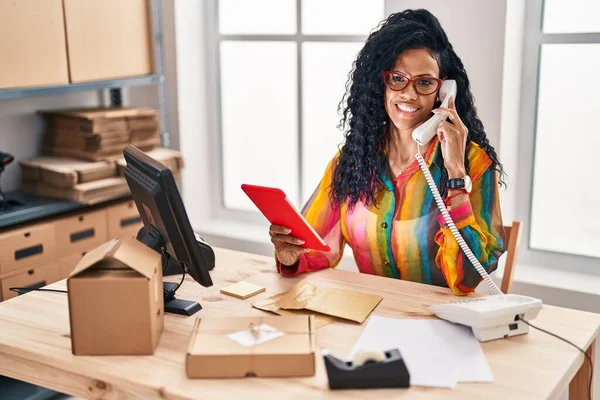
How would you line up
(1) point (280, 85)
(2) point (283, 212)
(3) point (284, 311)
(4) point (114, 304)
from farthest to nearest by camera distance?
(1) point (280, 85)
(2) point (283, 212)
(3) point (284, 311)
(4) point (114, 304)

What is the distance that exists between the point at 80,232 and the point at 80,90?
59 cm

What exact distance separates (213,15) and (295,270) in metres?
1.81

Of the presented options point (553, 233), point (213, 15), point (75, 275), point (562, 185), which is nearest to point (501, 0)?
point (562, 185)

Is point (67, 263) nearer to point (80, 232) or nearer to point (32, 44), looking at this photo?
point (80, 232)

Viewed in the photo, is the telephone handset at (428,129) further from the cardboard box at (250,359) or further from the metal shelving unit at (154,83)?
the metal shelving unit at (154,83)

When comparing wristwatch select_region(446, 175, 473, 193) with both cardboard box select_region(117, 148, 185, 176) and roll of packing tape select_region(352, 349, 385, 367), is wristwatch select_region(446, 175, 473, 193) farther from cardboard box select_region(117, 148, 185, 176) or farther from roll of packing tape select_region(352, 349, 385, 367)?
cardboard box select_region(117, 148, 185, 176)

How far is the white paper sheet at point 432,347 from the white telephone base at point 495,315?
0.03 meters

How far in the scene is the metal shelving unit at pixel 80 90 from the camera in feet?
9.14

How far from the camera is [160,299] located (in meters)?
1.68

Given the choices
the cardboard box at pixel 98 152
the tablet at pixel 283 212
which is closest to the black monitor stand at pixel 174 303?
the tablet at pixel 283 212

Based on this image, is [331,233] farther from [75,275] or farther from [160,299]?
[75,275]

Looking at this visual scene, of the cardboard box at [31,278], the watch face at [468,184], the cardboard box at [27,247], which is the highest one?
the watch face at [468,184]

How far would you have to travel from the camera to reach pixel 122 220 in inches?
125

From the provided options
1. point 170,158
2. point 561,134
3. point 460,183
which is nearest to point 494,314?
point 460,183
